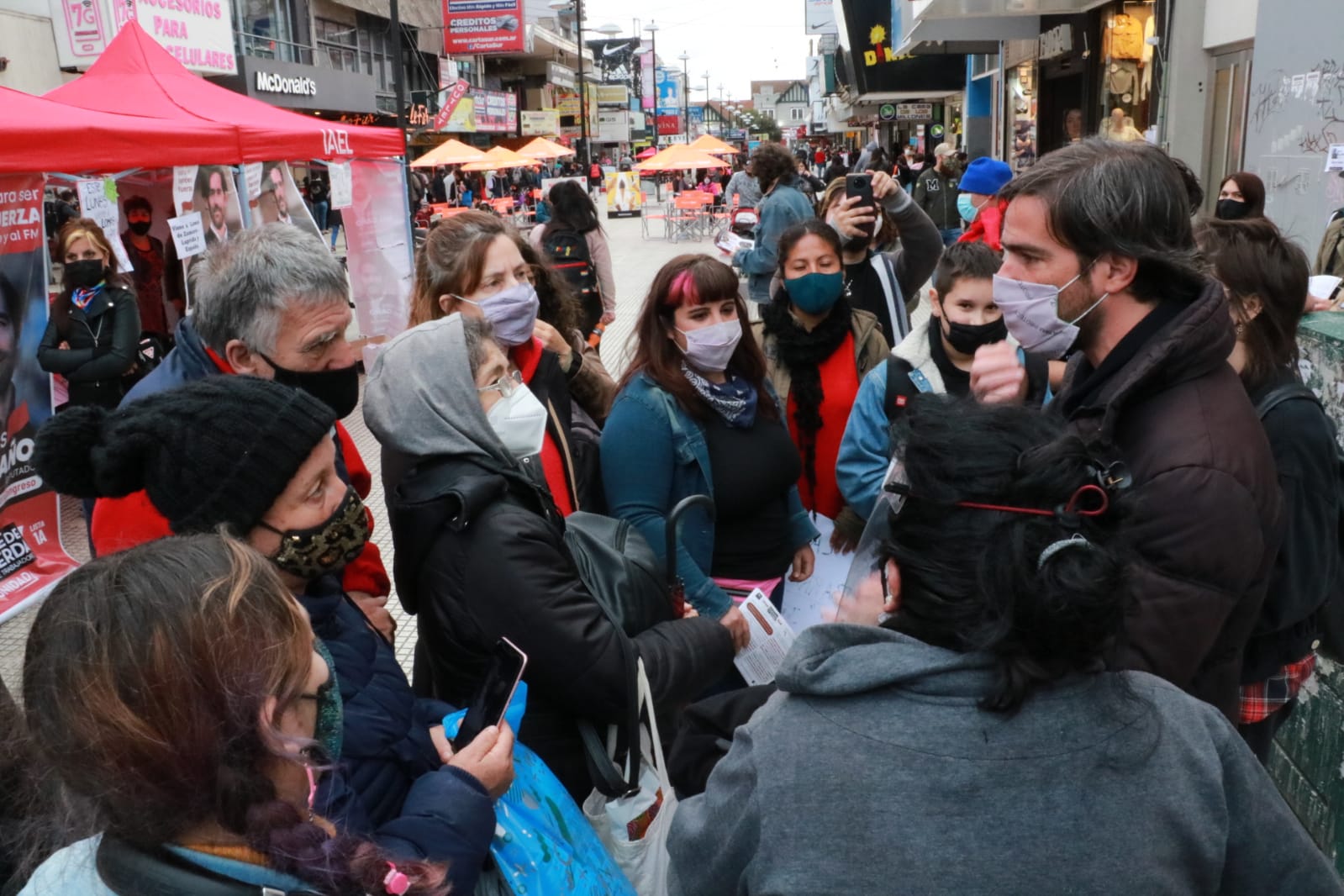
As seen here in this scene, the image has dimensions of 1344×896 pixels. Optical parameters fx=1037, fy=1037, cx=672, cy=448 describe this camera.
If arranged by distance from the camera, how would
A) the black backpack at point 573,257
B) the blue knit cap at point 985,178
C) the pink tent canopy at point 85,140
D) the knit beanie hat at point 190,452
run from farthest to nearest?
the blue knit cap at point 985,178, the black backpack at point 573,257, the pink tent canopy at point 85,140, the knit beanie hat at point 190,452

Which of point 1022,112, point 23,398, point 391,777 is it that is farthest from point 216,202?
point 1022,112

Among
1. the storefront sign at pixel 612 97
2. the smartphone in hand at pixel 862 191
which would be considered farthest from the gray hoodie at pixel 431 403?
the storefront sign at pixel 612 97

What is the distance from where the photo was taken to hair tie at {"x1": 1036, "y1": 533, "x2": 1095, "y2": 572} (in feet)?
3.99

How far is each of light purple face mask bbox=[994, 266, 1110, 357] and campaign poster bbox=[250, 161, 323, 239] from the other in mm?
7530

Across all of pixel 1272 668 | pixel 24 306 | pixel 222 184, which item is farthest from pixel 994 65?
pixel 1272 668

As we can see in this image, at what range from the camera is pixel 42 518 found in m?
5.99

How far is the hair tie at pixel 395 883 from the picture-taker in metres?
1.31

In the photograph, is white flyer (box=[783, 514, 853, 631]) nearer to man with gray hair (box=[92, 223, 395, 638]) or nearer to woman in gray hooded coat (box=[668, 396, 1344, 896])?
man with gray hair (box=[92, 223, 395, 638])

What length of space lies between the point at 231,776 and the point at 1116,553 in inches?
42.9

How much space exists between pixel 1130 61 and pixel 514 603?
42.8ft

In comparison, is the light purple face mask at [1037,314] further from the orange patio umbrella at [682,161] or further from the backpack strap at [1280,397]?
the orange patio umbrella at [682,161]

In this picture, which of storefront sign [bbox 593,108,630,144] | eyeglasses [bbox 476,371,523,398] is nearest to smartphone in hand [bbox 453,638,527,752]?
eyeglasses [bbox 476,371,523,398]

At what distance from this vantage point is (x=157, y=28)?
15.6 meters

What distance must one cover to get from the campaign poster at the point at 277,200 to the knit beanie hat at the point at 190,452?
23.6ft
